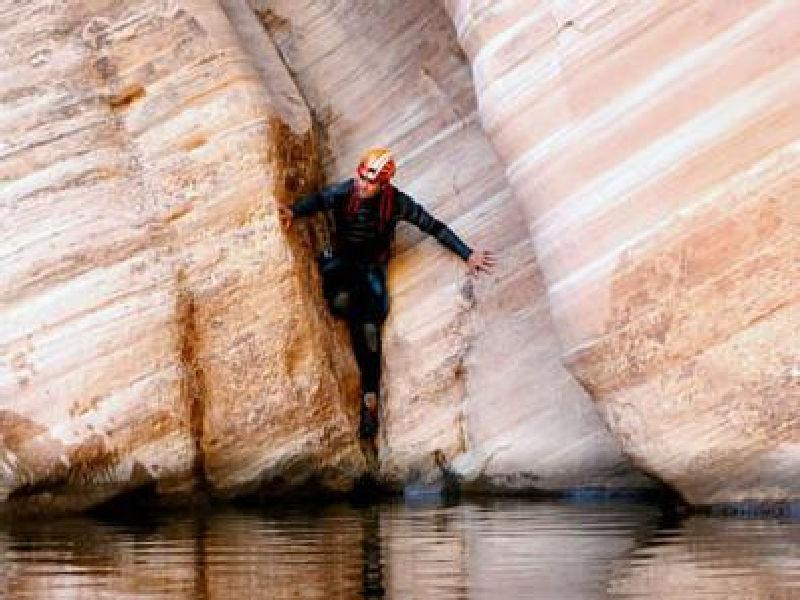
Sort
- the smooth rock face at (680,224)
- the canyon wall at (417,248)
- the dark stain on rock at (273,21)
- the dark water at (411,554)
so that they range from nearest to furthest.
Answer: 1. the dark water at (411,554)
2. the smooth rock face at (680,224)
3. the canyon wall at (417,248)
4. the dark stain on rock at (273,21)

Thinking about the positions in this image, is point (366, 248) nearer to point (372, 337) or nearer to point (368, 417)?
point (372, 337)

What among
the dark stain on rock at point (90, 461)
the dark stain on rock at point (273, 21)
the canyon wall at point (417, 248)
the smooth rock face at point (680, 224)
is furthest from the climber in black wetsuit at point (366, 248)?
the dark stain on rock at point (273, 21)

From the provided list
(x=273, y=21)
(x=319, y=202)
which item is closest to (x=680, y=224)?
(x=319, y=202)

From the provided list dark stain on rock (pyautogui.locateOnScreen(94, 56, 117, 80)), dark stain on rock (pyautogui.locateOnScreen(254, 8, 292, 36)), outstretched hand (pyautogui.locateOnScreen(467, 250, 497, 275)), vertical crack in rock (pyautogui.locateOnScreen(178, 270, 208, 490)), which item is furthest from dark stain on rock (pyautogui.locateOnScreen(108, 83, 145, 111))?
outstretched hand (pyautogui.locateOnScreen(467, 250, 497, 275))

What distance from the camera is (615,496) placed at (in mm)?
12117

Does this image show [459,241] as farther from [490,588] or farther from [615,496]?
[490,588]

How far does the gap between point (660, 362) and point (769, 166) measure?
4.17 ft

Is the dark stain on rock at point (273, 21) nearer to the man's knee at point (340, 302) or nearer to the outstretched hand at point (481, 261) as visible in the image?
the man's knee at point (340, 302)

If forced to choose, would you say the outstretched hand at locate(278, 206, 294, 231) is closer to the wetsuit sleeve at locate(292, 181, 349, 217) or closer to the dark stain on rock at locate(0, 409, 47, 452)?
the wetsuit sleeve at locate(292, 181, 349, 217)

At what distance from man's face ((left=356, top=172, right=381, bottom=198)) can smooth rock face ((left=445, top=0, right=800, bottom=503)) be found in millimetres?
1674

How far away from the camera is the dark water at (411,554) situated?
24.6 feet

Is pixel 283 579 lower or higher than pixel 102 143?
lower

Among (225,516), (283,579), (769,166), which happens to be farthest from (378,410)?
(283,579)

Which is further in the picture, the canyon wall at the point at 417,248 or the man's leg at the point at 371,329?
the man's leg at the point at 371,329
